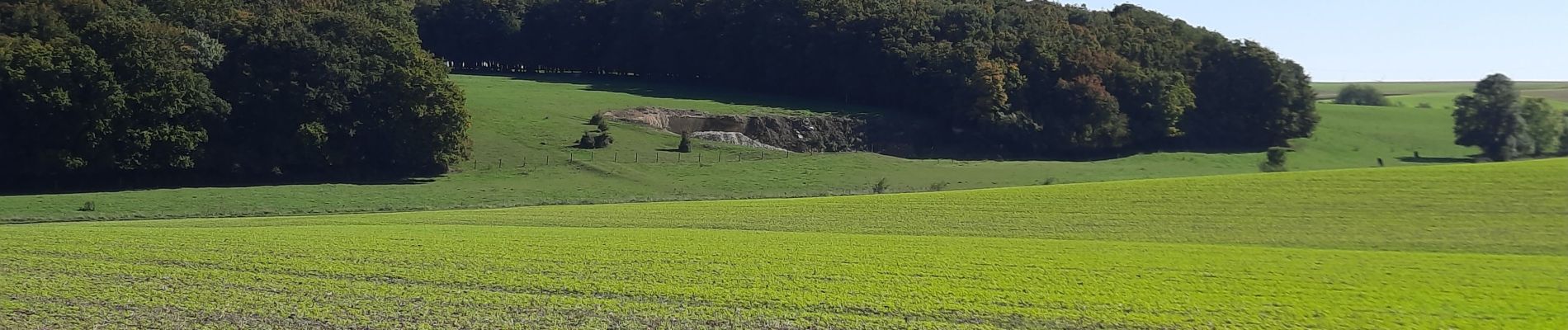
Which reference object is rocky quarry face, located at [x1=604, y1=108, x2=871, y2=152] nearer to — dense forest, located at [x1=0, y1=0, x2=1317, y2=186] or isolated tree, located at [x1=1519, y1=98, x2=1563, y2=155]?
dense forest, located at [x1=0, y1=0, x2=1317, y2=186]

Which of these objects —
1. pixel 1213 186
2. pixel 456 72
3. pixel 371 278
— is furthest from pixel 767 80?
pixel 371 278

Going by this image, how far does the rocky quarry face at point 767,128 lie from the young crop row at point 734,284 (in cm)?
5371

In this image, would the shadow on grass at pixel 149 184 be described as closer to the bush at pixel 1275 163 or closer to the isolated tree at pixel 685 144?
the isolated tree at pixel 685 144

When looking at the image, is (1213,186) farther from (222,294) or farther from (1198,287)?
(222,294)

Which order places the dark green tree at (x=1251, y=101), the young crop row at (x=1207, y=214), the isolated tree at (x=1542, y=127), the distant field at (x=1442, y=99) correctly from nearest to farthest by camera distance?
the young crop row at (x=1207, y=214) → the isolated tree at (x=1542, y=127) → the dark green tree at (x=1251, y=101) → the distant field at (x=1442, y=99)

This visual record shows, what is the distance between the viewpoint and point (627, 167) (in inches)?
2817

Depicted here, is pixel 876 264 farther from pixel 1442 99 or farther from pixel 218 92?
pixel 1442 99

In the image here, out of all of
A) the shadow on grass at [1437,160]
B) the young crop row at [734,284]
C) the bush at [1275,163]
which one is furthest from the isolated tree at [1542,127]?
the young crop row at [734,284]

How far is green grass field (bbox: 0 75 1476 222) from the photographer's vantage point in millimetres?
53750

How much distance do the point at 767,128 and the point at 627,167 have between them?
21262 mm

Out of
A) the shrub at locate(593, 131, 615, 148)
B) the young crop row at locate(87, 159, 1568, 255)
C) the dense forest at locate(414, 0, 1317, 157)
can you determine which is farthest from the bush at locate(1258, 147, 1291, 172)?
the shrub at locate(593, 131, 615, 148)

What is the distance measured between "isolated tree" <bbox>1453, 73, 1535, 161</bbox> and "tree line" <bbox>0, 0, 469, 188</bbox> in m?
76.5

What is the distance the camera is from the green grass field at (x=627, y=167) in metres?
53.8

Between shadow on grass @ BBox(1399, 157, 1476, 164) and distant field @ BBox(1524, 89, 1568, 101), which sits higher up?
distant field @ BBox(1524, 89, 1568, 101)
